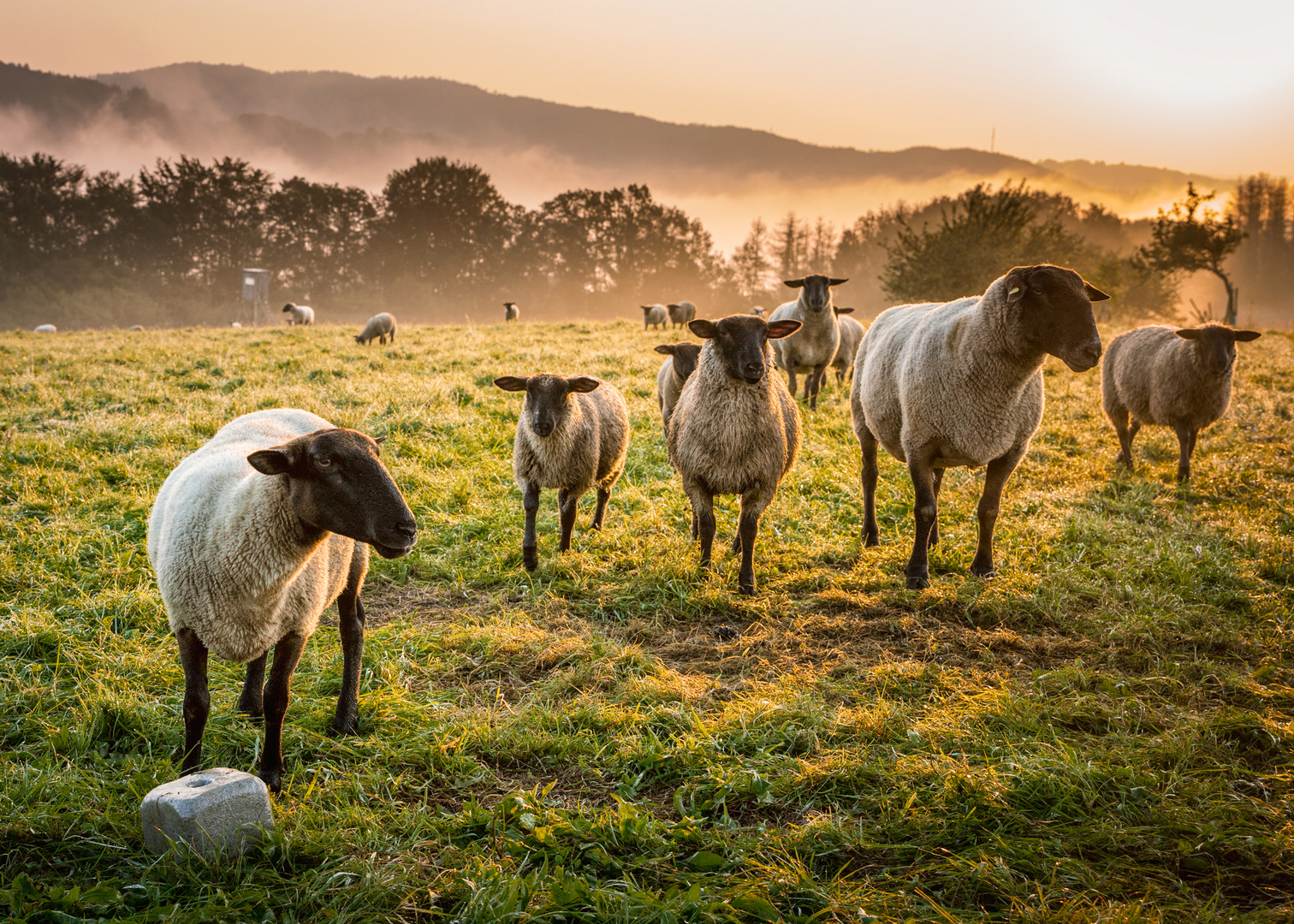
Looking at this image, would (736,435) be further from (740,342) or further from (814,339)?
(814,339)

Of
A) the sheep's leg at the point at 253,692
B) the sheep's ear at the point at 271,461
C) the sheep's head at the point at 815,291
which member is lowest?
the sheep's leg at the point at 253,692

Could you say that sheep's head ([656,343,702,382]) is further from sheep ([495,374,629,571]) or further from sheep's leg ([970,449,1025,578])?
sheep's leg ([970,449,1025,578])

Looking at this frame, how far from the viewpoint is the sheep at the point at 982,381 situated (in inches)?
217

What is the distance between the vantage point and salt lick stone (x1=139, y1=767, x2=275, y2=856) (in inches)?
114

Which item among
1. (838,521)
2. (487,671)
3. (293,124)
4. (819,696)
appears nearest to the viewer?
(819,696)

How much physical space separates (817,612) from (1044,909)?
3.17 meters

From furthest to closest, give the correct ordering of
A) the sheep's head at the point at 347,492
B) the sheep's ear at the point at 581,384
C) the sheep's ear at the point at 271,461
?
the sheep's ear at the point at 581,384
the sheep's head at the point at 347,492
the sheep's ear at the point at 271,461

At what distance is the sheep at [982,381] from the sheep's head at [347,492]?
4636 millimetres

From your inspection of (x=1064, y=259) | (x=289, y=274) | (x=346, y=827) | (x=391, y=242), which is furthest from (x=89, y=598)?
(x=391, y=242)

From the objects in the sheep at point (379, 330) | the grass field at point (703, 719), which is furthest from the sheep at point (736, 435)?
the sheep at point (379, 330)

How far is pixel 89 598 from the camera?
5.33 metres

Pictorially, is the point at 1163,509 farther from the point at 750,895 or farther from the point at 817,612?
the point at 750,895

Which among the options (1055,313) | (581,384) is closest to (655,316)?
(581,384)

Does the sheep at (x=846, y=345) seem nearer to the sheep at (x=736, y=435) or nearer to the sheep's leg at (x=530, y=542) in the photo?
the sheep at (x=736, y=435)
